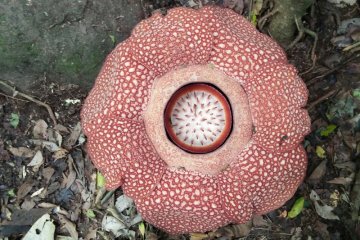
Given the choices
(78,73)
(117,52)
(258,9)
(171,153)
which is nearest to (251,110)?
(171,153)

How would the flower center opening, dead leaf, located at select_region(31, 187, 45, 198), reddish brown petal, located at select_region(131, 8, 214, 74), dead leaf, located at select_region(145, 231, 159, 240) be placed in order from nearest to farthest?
reddish brown petal, located at select_region(131, 8, 214, 74), the flower center opening, dead leaf, located at select_region(145, 231, 159, 240), dead leaf, located at select_region(31, 187, 45, 198)

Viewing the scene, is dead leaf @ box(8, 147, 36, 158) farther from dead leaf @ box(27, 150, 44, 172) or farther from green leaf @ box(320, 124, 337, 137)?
green leaf @ box(320, 124, 337, 137)

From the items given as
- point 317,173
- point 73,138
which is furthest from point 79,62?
point 317,173

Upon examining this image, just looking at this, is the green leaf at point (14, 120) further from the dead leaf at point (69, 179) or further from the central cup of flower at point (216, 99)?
the central cup of flower at point (216, 99)

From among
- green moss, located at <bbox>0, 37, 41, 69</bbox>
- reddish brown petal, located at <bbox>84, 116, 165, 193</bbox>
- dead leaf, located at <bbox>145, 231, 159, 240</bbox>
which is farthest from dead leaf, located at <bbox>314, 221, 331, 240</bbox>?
green moss, located at <bbox>0, 37, 41, 69</bbox>

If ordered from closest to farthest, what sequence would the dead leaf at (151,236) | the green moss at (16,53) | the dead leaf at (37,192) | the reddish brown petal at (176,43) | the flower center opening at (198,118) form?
the reddish brown petal at (176,43), the flower center opening at (198,118), the green moss at (16,53), the dead leaf at (151,236), the dead leaf at (37,192)

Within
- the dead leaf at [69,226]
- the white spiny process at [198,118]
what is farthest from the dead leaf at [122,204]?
the white spiny process at [198,118]

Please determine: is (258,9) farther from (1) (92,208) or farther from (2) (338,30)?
(1) (92,208)
